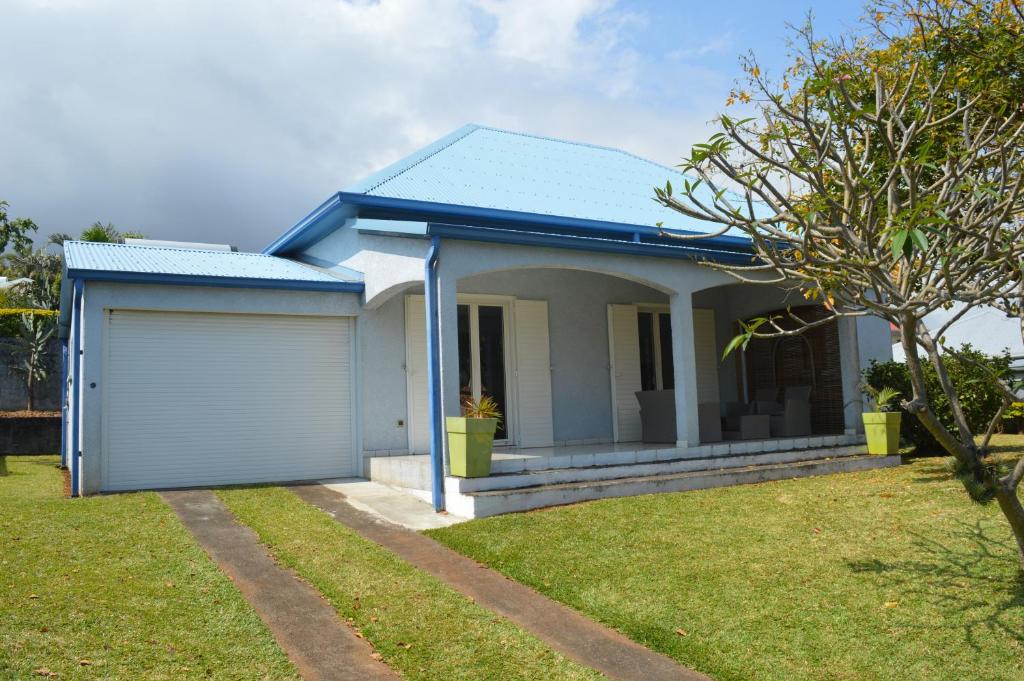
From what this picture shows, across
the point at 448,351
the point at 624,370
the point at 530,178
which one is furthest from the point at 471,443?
the point at 530,178

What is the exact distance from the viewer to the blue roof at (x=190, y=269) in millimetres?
10234

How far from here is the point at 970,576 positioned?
233 inches

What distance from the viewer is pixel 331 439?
11.5 m

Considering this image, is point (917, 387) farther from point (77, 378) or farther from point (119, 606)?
point (77, 378)

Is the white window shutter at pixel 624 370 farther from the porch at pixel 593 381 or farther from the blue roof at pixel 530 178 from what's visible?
the blue roof at pixel 530 178

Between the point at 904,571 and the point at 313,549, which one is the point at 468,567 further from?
the point at 904,571

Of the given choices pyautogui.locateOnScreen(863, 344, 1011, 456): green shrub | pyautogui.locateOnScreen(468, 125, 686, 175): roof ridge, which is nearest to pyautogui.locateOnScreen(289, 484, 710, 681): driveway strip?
pyautogui.locateOnScreen(863, 344, 1011, 456): green shrub

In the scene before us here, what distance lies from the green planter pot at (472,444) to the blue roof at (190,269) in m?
3.71

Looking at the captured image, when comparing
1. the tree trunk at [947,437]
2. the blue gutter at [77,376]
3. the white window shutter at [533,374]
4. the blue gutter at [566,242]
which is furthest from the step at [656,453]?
the blue gutter at [77,376]

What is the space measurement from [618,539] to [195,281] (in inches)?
257

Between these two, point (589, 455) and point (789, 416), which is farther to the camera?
point (789, 416)

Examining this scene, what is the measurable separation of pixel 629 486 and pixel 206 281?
595cm

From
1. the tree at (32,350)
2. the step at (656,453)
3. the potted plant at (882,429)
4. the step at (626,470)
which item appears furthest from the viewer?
the tree at (32,350)

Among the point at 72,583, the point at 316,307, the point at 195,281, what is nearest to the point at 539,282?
the point at 316,307
